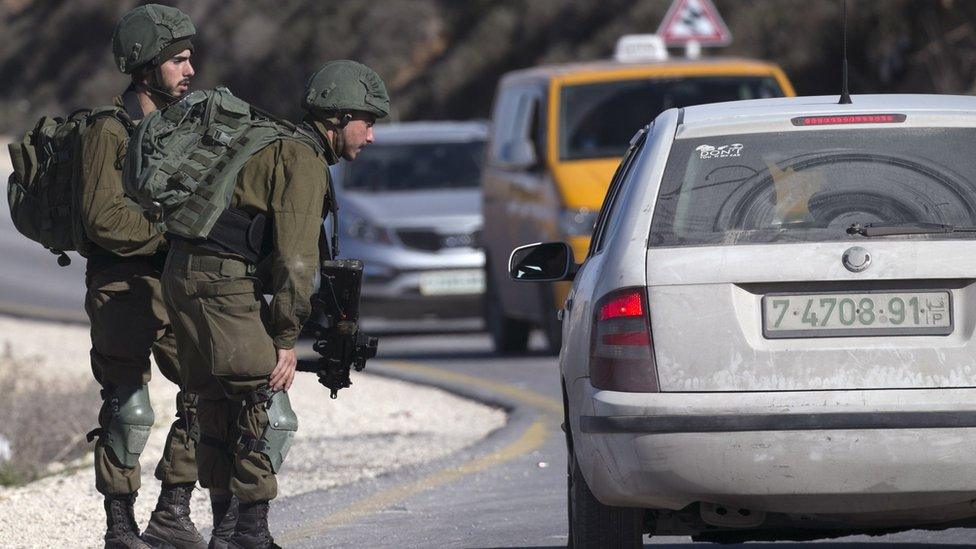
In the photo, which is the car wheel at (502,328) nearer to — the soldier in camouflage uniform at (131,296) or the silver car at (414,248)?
the silver car at (414,248)

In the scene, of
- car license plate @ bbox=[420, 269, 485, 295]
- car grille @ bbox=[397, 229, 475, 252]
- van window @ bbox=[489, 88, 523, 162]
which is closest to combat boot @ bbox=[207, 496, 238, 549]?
van window @ bbox=[489, 88, 523, 162]

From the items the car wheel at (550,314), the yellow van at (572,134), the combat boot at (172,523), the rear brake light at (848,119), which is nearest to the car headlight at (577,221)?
the yellow van at (572,134)

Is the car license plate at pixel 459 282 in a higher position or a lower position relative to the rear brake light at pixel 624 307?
lower

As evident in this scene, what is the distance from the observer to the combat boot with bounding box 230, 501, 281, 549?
19.4 ft

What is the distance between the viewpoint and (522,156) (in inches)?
552

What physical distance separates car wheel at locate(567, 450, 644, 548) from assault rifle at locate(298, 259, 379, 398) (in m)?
0.74

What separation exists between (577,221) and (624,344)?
26.4 ft

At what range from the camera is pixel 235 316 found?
5781mm

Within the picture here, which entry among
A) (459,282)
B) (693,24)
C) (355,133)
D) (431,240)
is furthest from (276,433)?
(693,24)

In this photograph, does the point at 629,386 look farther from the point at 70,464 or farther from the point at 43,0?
the point at 43,0

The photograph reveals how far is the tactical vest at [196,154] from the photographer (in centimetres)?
571

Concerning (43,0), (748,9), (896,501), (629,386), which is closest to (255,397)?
(629,386)

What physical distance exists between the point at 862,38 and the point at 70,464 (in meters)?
18.4

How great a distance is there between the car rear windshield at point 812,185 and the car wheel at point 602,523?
821 millimetres
